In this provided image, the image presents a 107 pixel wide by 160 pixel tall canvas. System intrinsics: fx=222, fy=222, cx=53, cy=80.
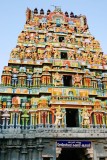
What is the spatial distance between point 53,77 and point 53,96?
230cm

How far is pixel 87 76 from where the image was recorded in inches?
877

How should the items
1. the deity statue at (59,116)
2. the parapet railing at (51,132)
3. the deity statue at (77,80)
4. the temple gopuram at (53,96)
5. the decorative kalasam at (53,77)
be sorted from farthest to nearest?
1. the deity statue at (77,80)
2. the decorative kalasam at (53,77)
3. the deity statue at (59,116)
4. the temple gopuram at (53,96)
5. the parapet railing at (51,132)

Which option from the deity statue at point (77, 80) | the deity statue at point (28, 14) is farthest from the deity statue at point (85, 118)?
the deity statue at point (28, 14)

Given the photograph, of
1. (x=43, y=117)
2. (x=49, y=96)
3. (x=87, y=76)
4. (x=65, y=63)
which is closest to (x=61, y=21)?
(x=65, y=63)

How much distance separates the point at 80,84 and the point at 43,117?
16.9 ft

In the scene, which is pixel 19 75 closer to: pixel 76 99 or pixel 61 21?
pixel 76 99

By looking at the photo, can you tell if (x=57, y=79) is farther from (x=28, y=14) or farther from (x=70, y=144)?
(x=28, y=14)

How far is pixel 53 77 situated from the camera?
21.7 m

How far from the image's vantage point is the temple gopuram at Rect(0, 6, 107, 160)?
706 inches

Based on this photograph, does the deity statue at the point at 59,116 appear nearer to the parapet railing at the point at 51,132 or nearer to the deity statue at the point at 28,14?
the parapet railing at the point at 51,132

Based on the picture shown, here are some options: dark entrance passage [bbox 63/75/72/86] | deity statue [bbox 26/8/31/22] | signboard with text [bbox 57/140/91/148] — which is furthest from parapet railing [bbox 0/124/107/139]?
deity statue [bbox 26/8/31/22]

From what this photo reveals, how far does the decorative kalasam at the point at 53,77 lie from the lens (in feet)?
64.4

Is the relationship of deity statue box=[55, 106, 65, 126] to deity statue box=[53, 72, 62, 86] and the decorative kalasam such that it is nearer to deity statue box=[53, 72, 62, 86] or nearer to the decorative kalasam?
the decorative kalasam

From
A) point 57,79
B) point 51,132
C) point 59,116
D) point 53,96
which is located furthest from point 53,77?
point 51,132
